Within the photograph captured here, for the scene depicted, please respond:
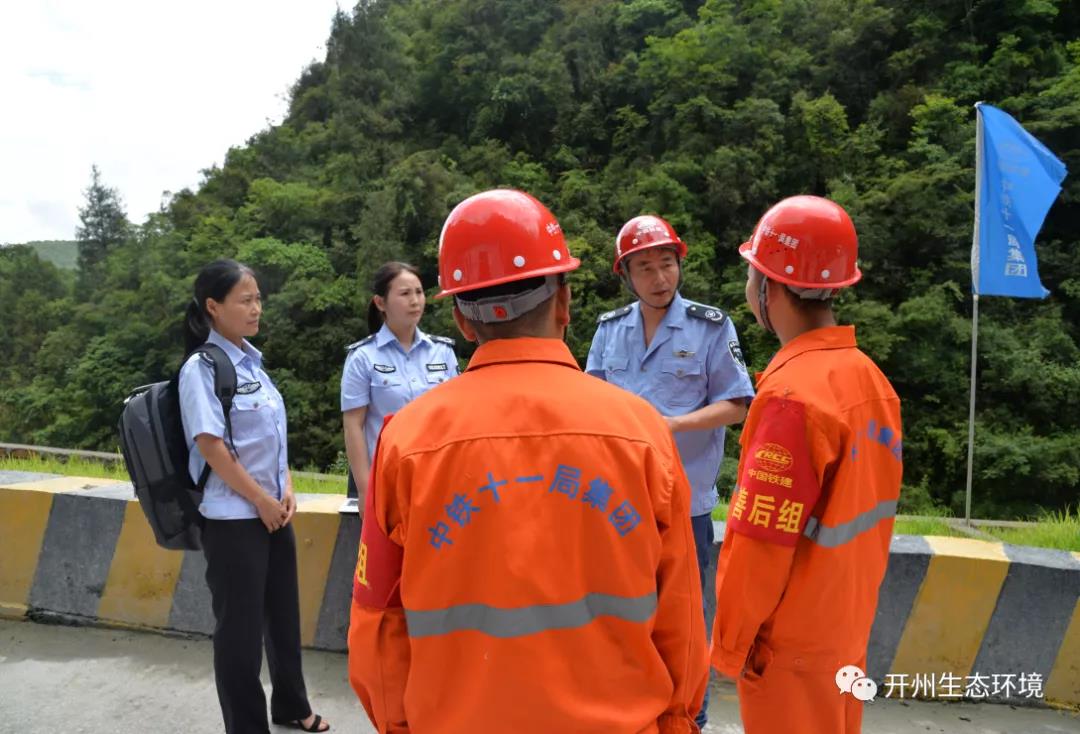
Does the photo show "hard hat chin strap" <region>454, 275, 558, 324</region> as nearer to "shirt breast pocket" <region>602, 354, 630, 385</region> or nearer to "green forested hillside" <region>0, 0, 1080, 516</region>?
"shirt breast pocket" <region>602, 354, 630, 385</region>

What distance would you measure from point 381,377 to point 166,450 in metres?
0.87

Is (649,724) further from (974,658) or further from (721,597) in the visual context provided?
(974,658)

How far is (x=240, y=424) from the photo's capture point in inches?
105

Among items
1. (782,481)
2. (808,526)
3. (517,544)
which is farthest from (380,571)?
(808,526)

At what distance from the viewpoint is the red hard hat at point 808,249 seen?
194 cm

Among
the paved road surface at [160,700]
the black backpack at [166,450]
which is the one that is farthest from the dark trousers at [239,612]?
the paved road surface at [160,700]

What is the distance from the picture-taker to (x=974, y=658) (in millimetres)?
3189

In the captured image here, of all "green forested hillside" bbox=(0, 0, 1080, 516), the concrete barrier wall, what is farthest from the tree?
the concrete barrier wall

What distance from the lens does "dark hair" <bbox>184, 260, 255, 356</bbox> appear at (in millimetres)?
2707

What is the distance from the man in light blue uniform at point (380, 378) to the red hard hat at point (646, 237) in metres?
0.93

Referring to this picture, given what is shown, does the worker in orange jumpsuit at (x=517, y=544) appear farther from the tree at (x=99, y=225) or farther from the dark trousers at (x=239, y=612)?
the tree at (x=99, y=225)

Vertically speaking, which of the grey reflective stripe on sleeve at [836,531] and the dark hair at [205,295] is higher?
the dark hair at [205,295]

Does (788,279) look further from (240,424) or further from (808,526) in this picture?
(240,424)

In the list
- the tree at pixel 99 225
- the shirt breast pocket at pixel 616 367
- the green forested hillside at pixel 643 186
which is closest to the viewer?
the shirt breast pocket at pixel 616 367
